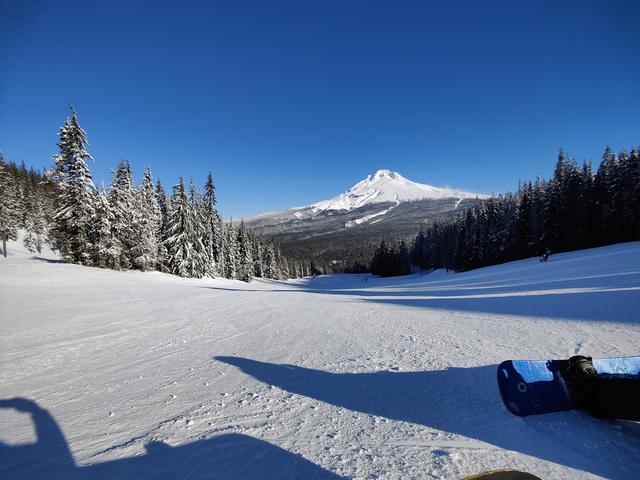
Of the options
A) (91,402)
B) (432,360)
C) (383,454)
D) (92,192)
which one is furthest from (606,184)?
(92,192)

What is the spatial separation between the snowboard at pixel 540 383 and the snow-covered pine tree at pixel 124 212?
35008 millimetres

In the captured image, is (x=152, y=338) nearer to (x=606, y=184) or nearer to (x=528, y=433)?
(x=528, y=433)

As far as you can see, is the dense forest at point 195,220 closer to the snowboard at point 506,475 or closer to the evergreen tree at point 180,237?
the evergreen tree at point 180,237

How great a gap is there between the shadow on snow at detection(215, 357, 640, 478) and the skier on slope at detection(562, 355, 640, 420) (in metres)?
0.17

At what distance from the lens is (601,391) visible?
3.42m

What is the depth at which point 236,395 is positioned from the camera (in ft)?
15.1

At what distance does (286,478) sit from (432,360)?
403 cm

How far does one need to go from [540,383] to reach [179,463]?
4.51 metres

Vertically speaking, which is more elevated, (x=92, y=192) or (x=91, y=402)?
(x=92, y=192)

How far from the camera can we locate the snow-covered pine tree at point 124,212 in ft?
99.6

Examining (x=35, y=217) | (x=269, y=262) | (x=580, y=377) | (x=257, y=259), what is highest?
(x=35, y=217)


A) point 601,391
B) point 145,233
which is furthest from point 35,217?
point 601,391

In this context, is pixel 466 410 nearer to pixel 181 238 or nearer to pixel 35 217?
pixel 181 238

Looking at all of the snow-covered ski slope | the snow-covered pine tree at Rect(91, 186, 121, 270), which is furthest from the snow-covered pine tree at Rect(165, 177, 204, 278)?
the snow-covered ski slope
